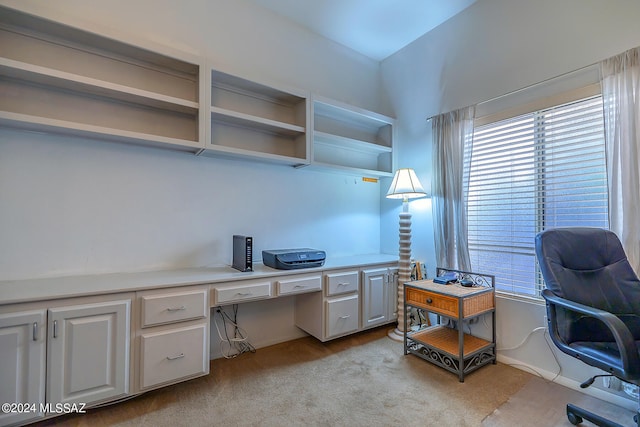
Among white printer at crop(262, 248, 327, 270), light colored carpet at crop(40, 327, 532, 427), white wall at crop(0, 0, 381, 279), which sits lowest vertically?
light colored carpet at crop(40, 327, 532, 427)

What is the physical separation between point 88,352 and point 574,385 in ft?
9.86

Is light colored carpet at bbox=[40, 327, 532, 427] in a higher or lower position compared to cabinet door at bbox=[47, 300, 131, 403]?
lower

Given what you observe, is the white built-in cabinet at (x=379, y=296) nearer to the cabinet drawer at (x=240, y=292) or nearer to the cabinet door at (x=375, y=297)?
the cabinet door at (x=375, y=297)

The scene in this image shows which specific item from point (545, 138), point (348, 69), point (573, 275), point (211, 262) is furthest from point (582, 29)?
point (211, 262)

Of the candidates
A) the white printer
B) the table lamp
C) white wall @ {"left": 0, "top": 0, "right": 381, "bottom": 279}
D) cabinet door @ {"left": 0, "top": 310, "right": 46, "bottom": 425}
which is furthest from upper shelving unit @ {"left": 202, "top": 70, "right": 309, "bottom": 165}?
cabinet door @ {"left": 0, "top": 310, "right": 46, "bottom": 425}

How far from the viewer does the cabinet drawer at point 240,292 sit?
190 cm

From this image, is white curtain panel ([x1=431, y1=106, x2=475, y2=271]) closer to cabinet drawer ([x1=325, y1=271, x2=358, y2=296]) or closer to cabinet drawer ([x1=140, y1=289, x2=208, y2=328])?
cabinet drawer ([x1=325, y1=271, x2=358, y2=296])

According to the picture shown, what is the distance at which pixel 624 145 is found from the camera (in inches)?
65.7

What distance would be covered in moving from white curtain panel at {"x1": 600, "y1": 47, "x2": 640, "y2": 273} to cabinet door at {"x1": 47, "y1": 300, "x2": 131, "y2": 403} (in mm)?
2963

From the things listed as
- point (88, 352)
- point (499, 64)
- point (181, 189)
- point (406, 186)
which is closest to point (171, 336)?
point (88, 352)

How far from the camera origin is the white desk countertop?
1447 mm

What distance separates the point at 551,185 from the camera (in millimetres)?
2041

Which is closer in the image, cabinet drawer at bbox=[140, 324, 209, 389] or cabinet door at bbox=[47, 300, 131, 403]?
cabinet door at bbox=[47, 300, 131, 403]

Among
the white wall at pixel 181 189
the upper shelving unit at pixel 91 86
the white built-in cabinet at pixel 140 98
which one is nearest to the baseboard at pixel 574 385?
the white wall at pixel 181 189
